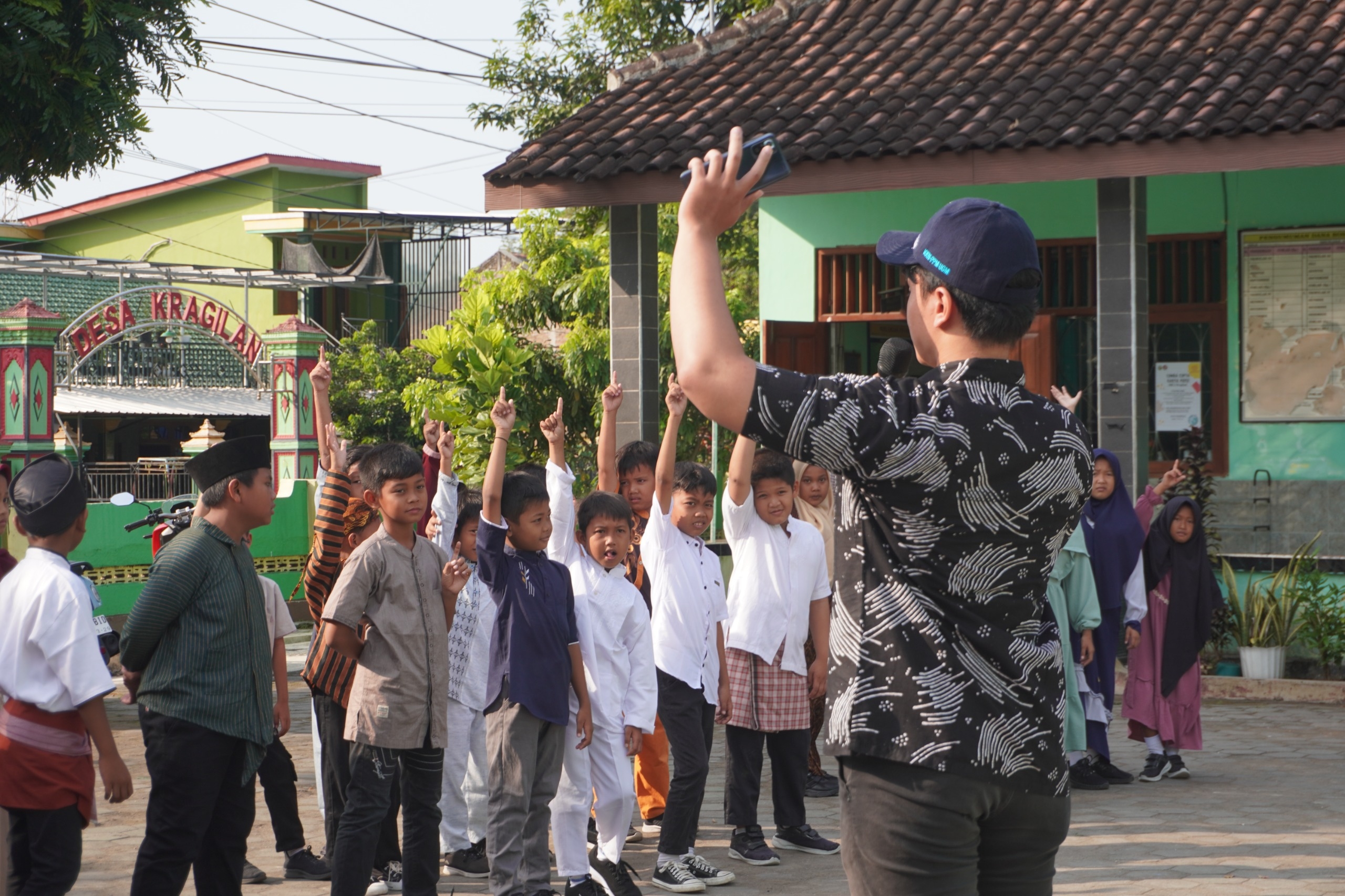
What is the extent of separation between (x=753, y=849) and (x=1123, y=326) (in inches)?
234

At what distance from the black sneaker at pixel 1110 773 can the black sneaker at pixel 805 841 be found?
2.14 meters

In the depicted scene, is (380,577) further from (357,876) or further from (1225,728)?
(1225,728)

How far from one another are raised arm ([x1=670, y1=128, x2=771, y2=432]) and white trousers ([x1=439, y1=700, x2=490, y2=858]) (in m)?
4.14

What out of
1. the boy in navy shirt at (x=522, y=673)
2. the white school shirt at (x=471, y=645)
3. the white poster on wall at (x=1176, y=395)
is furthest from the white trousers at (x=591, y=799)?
the white poster on wall at (x=1176, y=395)

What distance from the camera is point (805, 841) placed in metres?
6.38

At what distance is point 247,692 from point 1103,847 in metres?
3.77

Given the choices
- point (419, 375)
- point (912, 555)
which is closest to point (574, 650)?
point (912, 555)

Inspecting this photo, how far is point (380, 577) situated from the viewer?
5.08 m

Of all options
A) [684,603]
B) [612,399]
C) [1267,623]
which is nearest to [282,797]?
[684,603]

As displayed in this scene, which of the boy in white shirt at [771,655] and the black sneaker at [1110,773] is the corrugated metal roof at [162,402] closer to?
the black sneaker at [1110,773]

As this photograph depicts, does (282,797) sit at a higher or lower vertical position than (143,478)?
lower

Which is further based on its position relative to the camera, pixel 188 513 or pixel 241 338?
pixel 241 338

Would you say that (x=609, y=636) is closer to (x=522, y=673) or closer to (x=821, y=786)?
(x=522, y=673)

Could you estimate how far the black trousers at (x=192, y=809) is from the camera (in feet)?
14.3
